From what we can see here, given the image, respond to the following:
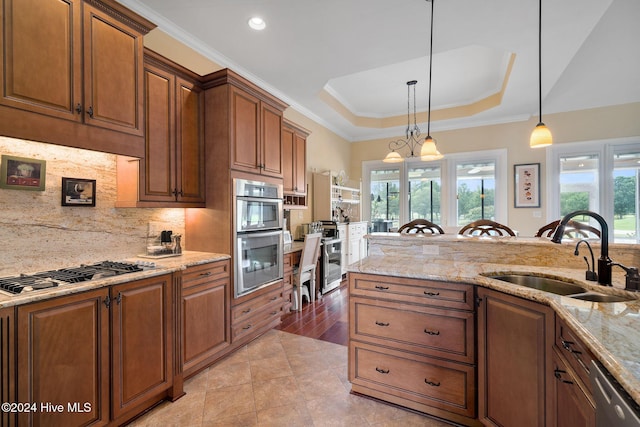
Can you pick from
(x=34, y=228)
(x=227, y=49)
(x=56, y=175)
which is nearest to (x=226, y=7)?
(x=227, y=49)

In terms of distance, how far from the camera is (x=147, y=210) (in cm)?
251

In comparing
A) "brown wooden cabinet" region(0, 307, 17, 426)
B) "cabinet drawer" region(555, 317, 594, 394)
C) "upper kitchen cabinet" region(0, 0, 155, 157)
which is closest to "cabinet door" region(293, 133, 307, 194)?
"upper kitchen cabinet" region(0, 0, 155, 157)

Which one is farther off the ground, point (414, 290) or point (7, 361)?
point (414, 290)

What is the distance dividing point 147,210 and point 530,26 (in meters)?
3.92

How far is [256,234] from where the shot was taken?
2.80m

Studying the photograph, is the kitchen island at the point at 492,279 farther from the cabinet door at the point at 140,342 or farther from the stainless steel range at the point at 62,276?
the stainless steel range at the point at 62,276

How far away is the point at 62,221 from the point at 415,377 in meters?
2.62

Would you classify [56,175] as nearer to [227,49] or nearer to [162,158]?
[162,158]

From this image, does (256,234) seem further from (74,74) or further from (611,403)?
(611,403)

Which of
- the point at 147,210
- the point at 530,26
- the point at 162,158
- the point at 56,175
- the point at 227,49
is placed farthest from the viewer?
the point at 227,49

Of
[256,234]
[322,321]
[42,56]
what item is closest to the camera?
[42,56]

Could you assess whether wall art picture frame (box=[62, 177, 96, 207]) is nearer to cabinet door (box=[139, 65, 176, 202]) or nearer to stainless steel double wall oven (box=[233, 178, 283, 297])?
cabinet door (box=[139, 65, 176, 202])

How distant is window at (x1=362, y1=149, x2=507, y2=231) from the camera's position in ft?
18.0

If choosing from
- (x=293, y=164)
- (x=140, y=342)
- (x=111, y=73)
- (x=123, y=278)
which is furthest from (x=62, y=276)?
(x=293, y=164)
